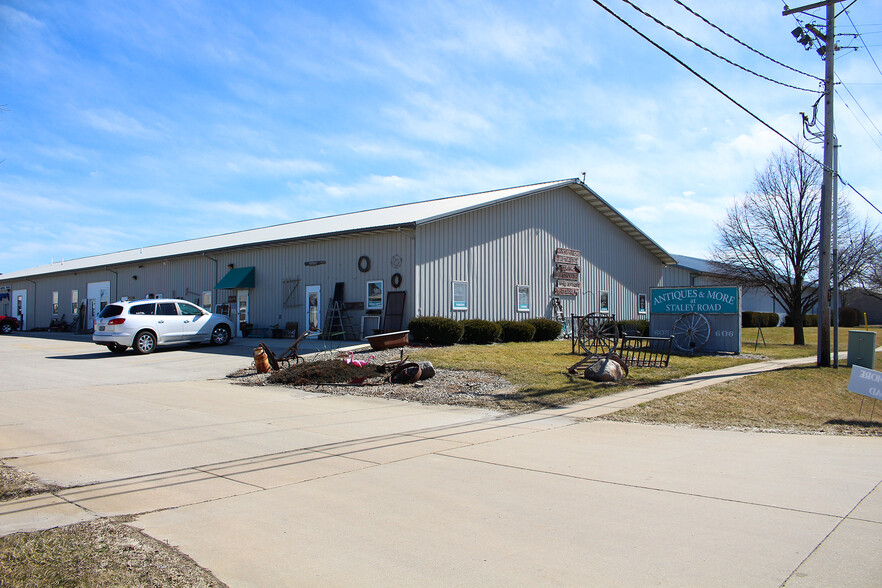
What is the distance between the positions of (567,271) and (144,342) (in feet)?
58.8

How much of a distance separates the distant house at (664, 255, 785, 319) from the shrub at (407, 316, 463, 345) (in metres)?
20.7

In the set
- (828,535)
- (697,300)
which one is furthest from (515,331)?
(828,535)

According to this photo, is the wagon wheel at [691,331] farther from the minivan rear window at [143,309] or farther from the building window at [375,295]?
the minivan rear window at [143,309]

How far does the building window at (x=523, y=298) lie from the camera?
26.4 meters

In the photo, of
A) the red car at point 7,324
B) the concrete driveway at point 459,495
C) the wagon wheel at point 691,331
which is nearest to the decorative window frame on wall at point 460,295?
the wagon wheel at point 691,331

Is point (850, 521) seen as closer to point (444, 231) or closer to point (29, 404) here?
point (29, 404)

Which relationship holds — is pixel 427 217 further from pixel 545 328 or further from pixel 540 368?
Answer: pixel 540 368

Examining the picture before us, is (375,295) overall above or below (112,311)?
above

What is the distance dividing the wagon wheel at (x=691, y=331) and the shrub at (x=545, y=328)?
5264mm

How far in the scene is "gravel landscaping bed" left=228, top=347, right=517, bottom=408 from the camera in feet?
38.7

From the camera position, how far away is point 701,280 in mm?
47250

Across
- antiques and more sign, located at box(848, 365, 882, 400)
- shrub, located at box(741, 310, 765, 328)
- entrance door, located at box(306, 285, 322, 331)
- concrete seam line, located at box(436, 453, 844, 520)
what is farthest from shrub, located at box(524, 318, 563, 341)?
shrub, located at box(741, 310, 765, 328)

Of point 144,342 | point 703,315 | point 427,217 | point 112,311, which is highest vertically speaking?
point 427,217

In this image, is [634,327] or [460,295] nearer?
[460,295]
